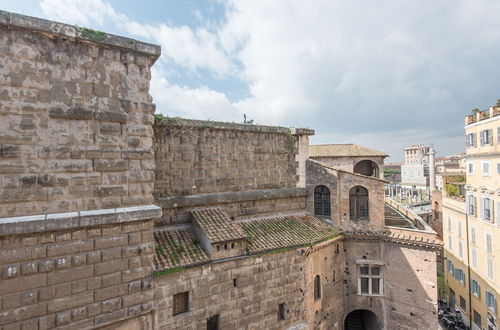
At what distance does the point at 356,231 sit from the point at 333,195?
205 cm

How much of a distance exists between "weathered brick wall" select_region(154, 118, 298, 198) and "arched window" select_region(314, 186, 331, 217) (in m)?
1.37

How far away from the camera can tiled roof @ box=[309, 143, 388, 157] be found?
2044cm

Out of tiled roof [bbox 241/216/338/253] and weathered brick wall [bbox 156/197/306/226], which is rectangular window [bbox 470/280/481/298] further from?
weathered brick wall [bbox 156/197/306/226]

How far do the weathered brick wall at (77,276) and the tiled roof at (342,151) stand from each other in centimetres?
1651

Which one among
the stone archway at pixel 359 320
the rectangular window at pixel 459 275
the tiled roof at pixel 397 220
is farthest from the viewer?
the rectangular window at pixel 459 275

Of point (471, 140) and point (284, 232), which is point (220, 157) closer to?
point (284, 232)

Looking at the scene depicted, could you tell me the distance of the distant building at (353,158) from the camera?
20.4m

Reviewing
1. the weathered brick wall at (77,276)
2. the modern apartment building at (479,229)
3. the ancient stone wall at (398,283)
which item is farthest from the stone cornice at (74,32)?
the modern apartment building at (479,229)

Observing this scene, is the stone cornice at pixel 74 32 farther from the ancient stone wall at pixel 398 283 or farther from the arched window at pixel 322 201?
the ancient stone wall at pixel 398 283

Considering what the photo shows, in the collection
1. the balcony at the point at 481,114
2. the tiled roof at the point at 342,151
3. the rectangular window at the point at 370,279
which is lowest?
the rectangular window at the point at 370,279

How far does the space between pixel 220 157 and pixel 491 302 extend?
2160 centimetres

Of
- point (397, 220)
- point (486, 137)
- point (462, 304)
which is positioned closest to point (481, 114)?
point (486, 137)

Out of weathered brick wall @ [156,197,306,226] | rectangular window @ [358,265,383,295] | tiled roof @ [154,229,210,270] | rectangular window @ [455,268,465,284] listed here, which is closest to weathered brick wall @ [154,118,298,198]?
weathered brick wall @ [156,197,306,226]

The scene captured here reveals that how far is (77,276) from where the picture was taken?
6.07 metres
